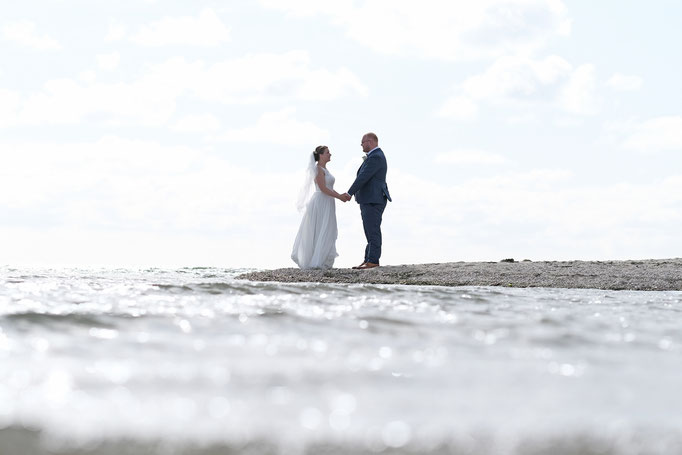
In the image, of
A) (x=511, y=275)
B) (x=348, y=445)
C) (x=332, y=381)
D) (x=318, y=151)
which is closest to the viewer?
(x=348, y=445)

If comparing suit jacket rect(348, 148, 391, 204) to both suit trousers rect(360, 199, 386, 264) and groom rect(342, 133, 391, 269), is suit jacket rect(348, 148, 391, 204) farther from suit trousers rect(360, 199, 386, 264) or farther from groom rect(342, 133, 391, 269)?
suit trousers rect(360, 199, 386, 264)

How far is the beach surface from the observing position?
10039 mm

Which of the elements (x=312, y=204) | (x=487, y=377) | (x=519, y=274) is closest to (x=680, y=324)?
(x=487, y=377)

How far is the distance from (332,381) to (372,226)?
9.60 m

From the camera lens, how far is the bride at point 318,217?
12.3 metres

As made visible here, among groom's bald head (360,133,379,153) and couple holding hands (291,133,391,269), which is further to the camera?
groom's bald head (360,133,379,153)

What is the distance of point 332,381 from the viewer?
2826mm

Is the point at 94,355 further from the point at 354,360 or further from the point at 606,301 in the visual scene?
the point at 606,301

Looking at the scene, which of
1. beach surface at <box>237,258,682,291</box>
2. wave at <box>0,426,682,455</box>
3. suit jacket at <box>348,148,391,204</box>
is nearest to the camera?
wave at <box>0,426,682,455</box>

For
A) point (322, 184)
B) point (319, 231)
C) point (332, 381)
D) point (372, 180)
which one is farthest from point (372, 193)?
point (332, 381)

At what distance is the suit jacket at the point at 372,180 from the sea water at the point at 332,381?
276 inches

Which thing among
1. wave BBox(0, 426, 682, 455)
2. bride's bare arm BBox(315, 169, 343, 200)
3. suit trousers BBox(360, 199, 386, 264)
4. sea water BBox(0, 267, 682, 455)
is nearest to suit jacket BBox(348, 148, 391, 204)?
suit trousers BBox(360, 199, 386, 264)

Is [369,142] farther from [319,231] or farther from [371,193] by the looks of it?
[319,231]

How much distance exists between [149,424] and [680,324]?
4175 millimetres
